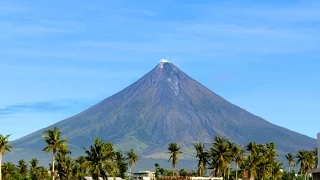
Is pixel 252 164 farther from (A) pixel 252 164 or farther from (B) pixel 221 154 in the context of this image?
(B) pixel 221 154

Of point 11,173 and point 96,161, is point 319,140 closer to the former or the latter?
point 96,161

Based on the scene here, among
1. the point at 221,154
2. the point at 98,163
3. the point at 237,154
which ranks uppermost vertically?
→ the point at 237,154

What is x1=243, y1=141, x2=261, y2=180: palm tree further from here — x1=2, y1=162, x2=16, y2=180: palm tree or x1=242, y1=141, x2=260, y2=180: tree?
x1=2, y1=162, x2=16, y2=180: palm tree

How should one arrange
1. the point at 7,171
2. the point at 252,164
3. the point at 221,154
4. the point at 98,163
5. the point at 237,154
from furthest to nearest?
the point at 237,154 < the point at 7,171 < the point at 252,164 < the point at 221,154 < the point at 98,163

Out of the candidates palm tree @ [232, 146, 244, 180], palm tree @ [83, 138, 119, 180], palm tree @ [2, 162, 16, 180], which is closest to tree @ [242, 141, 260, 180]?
palm tree @ [232, 146, 244, 180]

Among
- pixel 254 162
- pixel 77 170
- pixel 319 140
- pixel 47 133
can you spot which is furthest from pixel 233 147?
pixel 319 140

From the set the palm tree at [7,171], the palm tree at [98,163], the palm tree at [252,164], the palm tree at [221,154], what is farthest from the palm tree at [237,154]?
the palm tree at [98,163]

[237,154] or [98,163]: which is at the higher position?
[237,154]

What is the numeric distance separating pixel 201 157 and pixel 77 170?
89.9 feet

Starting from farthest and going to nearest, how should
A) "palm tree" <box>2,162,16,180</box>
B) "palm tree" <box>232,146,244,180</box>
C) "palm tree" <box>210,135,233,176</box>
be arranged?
"palm tree" <box>232,146,244,180</box>
"palm tree" <box>2,162,16,180</box>
"palm tree" <box>210,135,233,176</box>

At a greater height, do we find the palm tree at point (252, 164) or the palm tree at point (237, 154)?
the palm tree at point (237, 154)

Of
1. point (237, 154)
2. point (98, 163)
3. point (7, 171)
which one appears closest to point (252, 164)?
point (237, 154)

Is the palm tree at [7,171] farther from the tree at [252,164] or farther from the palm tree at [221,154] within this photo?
the tree at [252,164]

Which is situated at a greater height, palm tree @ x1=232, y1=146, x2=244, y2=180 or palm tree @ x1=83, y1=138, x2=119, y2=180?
palm tree @ x1=232, y1=146, x2=244, y2=180
